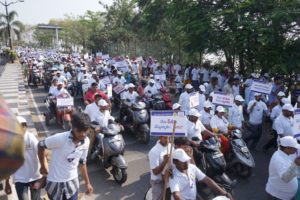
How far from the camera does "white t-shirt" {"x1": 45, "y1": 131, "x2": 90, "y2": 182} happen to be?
4.40m

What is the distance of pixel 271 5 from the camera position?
13.5 metres

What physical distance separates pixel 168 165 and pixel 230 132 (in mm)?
3481

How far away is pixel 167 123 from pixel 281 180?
179 cm

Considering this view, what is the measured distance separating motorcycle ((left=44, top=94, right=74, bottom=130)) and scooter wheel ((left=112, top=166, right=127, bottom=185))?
3.36 m

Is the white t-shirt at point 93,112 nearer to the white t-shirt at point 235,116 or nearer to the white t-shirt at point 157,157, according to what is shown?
the white t-shirt at point 235,116

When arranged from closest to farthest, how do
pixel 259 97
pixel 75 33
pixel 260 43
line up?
1. pixel 259 97
2. pixel 260 43
3. pixel 75 33

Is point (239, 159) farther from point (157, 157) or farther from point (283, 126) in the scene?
point (157, 157)

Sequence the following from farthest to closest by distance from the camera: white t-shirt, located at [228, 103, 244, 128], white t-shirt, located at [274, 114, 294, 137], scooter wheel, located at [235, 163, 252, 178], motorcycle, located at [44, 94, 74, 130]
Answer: motorcycle, located at [44, 94, 74, 130] < white t-shirt, located at [228, 103, 244, 128] < white t-shirt, located at [274, 114, 294, 137] < scooter wheel, located at [235, 163, 252, 178]

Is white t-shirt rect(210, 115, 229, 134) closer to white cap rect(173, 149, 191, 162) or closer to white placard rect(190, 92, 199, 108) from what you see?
white placard rect(190, 92, 199, 108)

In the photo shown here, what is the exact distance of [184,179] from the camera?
498 cm

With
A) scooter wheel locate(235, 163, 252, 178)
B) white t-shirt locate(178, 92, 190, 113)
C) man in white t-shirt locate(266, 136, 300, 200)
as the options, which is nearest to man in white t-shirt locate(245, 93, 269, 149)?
white t-shirt locate(178, 92, 190, 113)

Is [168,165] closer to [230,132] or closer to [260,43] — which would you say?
[230,132]

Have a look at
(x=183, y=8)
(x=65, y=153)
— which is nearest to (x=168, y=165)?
(x=65, y=153)

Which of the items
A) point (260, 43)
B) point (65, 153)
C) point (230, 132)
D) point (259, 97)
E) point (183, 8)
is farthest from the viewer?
point (183, 8)
